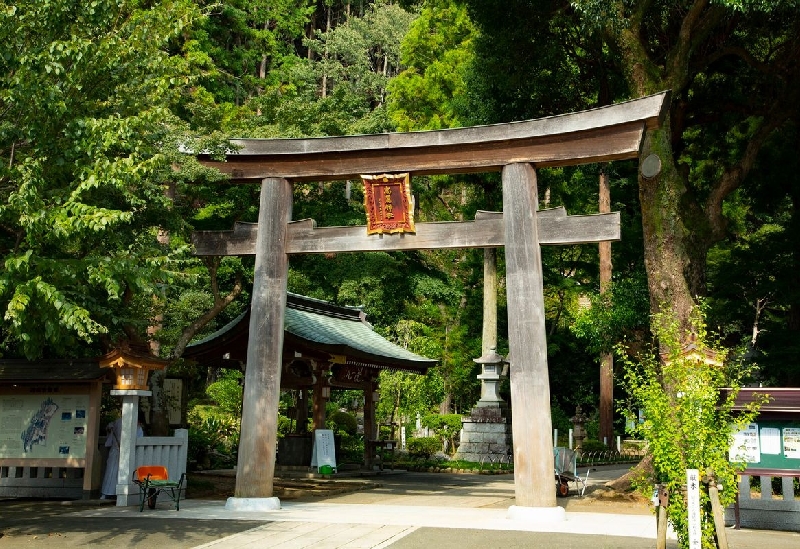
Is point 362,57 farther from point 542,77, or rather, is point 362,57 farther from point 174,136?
point 174,136

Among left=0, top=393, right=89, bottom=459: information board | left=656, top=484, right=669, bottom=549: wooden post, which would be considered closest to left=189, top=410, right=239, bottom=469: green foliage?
left=0, top=393, right=89, bottom=459: information board

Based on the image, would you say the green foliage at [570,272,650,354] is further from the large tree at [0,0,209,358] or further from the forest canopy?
the large tree at [0,0,209,358]

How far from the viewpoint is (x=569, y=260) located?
35.8m

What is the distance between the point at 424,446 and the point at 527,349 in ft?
57.4

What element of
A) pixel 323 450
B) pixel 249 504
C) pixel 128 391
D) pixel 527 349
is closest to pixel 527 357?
pixel 527 349

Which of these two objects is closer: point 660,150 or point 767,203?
point 660,150

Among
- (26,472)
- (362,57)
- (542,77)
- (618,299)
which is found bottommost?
(26,472)

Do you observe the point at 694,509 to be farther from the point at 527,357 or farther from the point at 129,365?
the point at 129,365

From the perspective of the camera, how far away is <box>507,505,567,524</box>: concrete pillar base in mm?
11727

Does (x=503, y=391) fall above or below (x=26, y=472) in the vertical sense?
above

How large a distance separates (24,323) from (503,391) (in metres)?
27.1

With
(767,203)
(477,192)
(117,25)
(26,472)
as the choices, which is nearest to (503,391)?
(477,192)

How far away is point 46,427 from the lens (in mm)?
14430

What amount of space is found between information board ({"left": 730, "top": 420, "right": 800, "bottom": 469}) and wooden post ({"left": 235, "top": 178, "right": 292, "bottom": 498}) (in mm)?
7232
